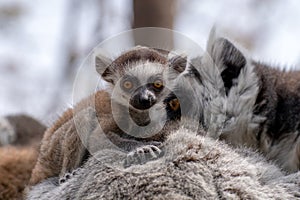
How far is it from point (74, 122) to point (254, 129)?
42.3 inches

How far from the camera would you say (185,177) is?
10.8 feet

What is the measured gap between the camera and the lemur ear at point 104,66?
452cm

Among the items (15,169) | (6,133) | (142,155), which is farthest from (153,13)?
(142,155)

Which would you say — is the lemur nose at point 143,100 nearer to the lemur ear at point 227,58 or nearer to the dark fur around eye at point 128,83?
the dark fur around eye at point 128,83

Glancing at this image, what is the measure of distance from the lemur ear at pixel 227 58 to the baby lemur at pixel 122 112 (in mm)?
192

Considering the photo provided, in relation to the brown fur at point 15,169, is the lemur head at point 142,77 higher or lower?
higher

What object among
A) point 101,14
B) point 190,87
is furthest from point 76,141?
point 101,14

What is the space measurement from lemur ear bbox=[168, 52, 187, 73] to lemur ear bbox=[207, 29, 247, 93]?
0.17 m

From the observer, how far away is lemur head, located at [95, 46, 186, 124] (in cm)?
407

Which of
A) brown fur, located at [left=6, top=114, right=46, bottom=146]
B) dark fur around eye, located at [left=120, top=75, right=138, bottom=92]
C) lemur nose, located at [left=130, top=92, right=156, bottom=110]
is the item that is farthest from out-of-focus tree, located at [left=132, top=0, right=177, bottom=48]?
lemur nose, located at [left=130, top=92, right=156, bottom=110]

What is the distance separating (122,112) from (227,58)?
0.69 meters

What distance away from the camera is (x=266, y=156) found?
4.16 m

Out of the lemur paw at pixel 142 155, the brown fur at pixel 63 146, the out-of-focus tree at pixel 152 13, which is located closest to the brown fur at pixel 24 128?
the out-of-focus tree at pixel 152 13

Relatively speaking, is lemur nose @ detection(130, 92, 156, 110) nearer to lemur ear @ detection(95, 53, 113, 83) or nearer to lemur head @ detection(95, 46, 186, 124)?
lemur head @ detection(95, 46, 186, 124)
